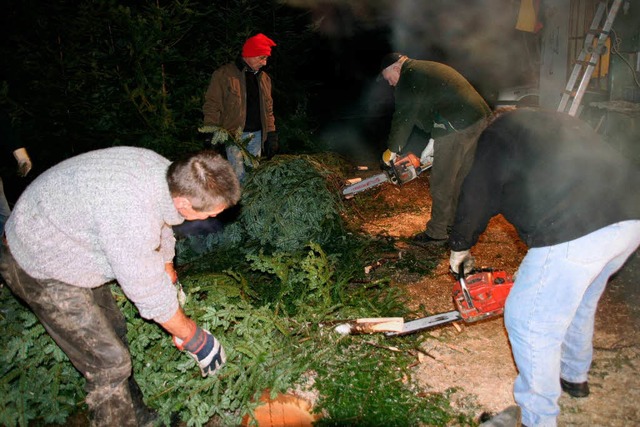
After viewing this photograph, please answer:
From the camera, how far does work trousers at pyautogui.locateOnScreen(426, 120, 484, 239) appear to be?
467 cm

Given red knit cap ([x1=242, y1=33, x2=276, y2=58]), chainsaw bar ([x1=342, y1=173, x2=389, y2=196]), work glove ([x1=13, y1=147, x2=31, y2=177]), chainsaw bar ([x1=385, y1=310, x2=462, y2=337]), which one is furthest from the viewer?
red knit cap ([x1=242, y1=33, x2=276, y2=58])

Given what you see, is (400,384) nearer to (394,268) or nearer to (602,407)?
(602,407)

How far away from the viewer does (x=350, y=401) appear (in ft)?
9.52

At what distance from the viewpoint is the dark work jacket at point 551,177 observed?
209 cm

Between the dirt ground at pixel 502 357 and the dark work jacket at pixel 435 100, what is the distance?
151 centimetres

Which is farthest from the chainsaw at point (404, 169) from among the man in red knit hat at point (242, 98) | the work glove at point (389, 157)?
the man in red knit hat at point (242, 98)

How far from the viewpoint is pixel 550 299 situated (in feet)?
7.10

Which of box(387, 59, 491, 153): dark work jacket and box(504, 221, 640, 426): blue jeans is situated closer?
box(504, 221, 640, 426): blue jeans

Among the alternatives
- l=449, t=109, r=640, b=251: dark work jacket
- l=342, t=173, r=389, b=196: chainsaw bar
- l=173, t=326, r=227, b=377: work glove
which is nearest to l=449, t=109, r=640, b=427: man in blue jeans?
l=449, t=109, r=640, b=251: dark work jacket

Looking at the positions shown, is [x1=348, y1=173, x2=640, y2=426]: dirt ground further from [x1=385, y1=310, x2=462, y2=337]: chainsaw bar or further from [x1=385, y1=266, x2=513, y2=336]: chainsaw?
[x1=385, y1=266, x2=513, y2=336]: chainsaw

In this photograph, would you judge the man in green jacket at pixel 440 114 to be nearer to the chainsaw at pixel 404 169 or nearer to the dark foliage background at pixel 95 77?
the chainsaw at pixel 404 169

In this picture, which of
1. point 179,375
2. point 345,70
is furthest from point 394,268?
point 345,70

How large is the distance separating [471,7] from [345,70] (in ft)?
31.0

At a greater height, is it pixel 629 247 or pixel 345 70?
pixel 629 247
